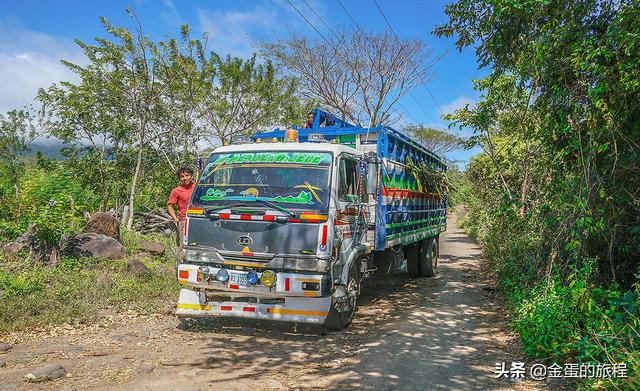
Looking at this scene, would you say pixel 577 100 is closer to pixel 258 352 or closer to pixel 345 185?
pixel 345 185

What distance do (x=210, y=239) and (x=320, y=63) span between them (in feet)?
53.3

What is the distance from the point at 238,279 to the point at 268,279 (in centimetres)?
37

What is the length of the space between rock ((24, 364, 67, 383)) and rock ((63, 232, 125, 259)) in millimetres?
3866

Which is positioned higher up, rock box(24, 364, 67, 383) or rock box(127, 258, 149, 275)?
rock box(127, 258, 149, 275)

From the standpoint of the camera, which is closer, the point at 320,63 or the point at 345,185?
the point at 345,185

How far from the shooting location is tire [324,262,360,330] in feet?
18.4

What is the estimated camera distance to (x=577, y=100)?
505 cm

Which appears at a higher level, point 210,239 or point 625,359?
point 210,239

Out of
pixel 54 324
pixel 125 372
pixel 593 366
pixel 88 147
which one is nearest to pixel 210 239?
pixel 125 372

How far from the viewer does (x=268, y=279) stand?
5164 mm

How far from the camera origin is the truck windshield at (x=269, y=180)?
5.46 m

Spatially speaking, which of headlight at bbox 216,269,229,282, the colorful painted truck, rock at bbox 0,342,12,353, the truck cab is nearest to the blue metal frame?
the colorful painted truck

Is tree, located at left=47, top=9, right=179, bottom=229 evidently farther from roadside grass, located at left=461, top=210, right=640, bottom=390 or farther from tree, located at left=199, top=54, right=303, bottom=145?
roadside grass, located at left=461, top=210, right=640, bottom=390

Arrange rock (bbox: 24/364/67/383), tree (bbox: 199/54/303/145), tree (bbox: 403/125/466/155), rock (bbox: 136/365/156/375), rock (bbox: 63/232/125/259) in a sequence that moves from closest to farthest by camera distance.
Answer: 1. rock (bbox: 24/364/67/383)
2. rock (bbox: 136/365/156/375)
3. rock (bbox: 63/232/125/259)
4. tree (bbox: 199/54/303/145)
5. tree (bbox: 403/125/466/155)
